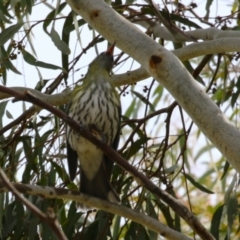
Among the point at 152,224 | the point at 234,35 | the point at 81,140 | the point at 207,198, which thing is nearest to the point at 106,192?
the point at 81,140

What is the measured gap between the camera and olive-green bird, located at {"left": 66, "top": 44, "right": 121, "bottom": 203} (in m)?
3.36

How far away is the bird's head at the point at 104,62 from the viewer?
373 centimetres

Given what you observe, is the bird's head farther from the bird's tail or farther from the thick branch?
the thick branch

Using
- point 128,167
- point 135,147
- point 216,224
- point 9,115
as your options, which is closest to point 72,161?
point 135,147

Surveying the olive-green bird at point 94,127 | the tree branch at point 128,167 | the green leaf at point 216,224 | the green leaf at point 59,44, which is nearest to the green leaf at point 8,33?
the green leaf at point 59,44

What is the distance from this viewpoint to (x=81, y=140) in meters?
3.43

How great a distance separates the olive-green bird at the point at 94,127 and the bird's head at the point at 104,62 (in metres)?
0.12

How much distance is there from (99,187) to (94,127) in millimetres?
275

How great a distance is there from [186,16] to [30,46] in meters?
0.69

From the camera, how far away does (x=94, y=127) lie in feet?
11.0

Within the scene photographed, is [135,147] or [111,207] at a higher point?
[135,147]

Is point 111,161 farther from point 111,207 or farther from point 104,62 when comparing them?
point 111,207

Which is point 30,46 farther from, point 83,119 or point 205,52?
point 205,52

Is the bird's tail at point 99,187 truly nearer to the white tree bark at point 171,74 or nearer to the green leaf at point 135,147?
the green leaf at point 135,147
